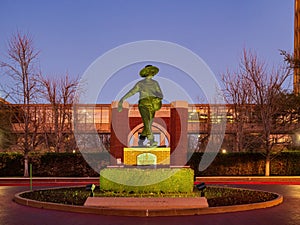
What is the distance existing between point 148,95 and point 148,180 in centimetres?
287

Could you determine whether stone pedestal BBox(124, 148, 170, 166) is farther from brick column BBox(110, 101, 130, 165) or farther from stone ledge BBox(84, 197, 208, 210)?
brick column BBox(110, 101, 130, 165)

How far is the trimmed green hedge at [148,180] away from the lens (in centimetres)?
1401

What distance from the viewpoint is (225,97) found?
115 ft

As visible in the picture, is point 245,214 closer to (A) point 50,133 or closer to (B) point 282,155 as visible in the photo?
(B) point 282,155

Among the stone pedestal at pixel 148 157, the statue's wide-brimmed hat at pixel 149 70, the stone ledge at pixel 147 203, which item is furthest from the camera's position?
the statue's wide-brimmed hat at pixel 149 70

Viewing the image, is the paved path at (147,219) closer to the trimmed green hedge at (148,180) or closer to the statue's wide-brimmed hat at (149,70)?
the trimmed green hedge at (148,180)

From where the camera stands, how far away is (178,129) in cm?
3481

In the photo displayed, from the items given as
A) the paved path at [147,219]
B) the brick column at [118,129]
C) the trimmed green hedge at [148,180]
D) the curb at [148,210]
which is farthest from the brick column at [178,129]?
the paved path at [147,219]

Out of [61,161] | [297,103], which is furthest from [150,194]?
[297,103]

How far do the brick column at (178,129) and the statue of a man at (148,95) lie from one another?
18397mm

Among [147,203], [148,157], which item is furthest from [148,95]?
[147,203]

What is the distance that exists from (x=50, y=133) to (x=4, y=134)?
409cm

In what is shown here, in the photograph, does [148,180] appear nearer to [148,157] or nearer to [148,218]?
[148,157]

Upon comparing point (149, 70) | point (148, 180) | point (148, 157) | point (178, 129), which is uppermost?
point (149, 70)
